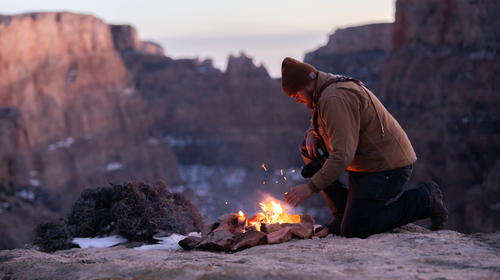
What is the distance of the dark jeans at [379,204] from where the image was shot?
336cm

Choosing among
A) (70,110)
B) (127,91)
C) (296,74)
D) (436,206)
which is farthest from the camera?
A: (127,91)

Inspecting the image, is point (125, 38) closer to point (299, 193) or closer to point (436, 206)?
point (299, 193)

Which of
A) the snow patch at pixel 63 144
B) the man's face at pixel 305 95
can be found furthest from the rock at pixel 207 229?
the snow patch at pixel 63 144

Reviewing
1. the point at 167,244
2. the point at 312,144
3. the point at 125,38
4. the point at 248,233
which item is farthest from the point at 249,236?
the point at 125,38

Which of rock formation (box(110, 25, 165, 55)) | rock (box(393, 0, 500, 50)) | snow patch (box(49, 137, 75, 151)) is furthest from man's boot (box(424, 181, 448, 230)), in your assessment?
rock formation (box(110, 25, 165, 55))

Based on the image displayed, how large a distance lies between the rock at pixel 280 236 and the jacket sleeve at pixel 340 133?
78 centimetres

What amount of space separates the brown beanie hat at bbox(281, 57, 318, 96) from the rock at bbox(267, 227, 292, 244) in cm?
140

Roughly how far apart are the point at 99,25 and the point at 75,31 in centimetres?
362

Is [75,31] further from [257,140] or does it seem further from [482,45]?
[482,45]

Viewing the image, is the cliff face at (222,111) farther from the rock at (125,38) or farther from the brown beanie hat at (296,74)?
the brown beanie hat at (296,74)

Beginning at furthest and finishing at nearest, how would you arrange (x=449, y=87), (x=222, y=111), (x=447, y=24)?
(x=222, y=111) → (x=447, y=24) → (x=449, y=87)

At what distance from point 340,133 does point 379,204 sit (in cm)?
85

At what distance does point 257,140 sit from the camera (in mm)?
42375

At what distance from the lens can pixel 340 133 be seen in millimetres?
3076
